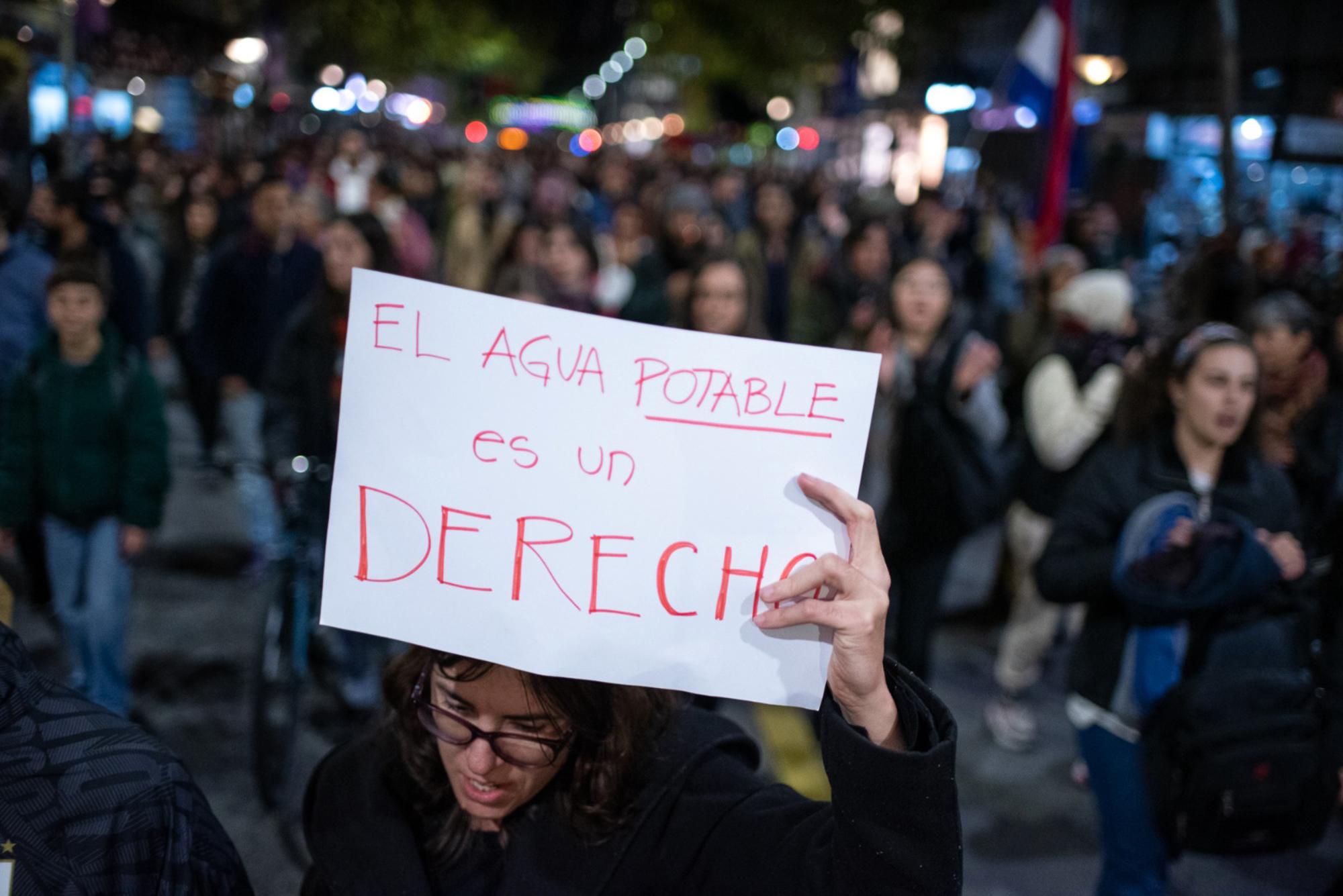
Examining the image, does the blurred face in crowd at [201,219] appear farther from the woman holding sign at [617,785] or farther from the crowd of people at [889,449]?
the woman holding sign at [617,785]

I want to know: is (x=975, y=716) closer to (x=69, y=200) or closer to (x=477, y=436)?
(x=477, y=436)

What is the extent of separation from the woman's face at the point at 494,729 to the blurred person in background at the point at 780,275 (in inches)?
255

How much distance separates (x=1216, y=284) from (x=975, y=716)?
2.77 metres

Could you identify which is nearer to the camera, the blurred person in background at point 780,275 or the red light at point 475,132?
the blurred person in background at point 780,275

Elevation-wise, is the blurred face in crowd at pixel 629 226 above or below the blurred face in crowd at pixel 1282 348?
above

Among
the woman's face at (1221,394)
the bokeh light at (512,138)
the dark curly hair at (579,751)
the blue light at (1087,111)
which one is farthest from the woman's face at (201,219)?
the bokeh light at (512,138)

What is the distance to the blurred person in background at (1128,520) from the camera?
314 cm

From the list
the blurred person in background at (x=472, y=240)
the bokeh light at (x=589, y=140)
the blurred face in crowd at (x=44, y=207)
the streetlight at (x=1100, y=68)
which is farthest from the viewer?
the bokeh light at (x=589, y=140)

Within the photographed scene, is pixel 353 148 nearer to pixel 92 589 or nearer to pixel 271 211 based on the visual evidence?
pixel 271 211

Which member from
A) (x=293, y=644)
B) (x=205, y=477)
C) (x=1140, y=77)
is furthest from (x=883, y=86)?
(x=293, y=644)

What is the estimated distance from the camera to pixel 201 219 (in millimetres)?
8398

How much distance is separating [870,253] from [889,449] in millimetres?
4063

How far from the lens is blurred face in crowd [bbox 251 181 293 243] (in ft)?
23.6

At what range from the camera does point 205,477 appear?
878 cm
